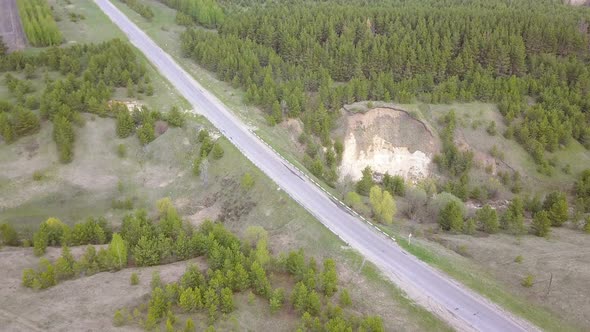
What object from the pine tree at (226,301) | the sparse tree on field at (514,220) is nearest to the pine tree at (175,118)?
the pine tree at (226,301)

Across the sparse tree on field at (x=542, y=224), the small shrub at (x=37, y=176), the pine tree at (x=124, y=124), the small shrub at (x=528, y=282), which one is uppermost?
the small shrub at (x=528, y=282)

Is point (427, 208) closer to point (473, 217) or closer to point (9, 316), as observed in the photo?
point (473, 217)

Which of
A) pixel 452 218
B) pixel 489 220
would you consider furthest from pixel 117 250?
pixel 489 220

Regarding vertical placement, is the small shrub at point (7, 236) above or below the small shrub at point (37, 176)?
above

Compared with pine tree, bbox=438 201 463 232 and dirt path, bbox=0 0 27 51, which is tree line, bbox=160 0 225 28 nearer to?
dirt path, bbox=0 0 27 51

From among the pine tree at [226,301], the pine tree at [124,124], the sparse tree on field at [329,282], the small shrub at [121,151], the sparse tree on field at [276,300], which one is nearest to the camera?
the pine tree at [226,301]

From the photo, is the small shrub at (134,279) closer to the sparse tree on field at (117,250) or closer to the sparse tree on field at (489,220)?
the sparse tree on field at (117,250)

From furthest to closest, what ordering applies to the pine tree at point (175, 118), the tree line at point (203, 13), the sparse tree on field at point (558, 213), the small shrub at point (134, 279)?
the tree line at point (203, 13), the pine tree at point (175, 118), the sparse tree on field at point (558, 213), the small shrub at point (134, 279)
